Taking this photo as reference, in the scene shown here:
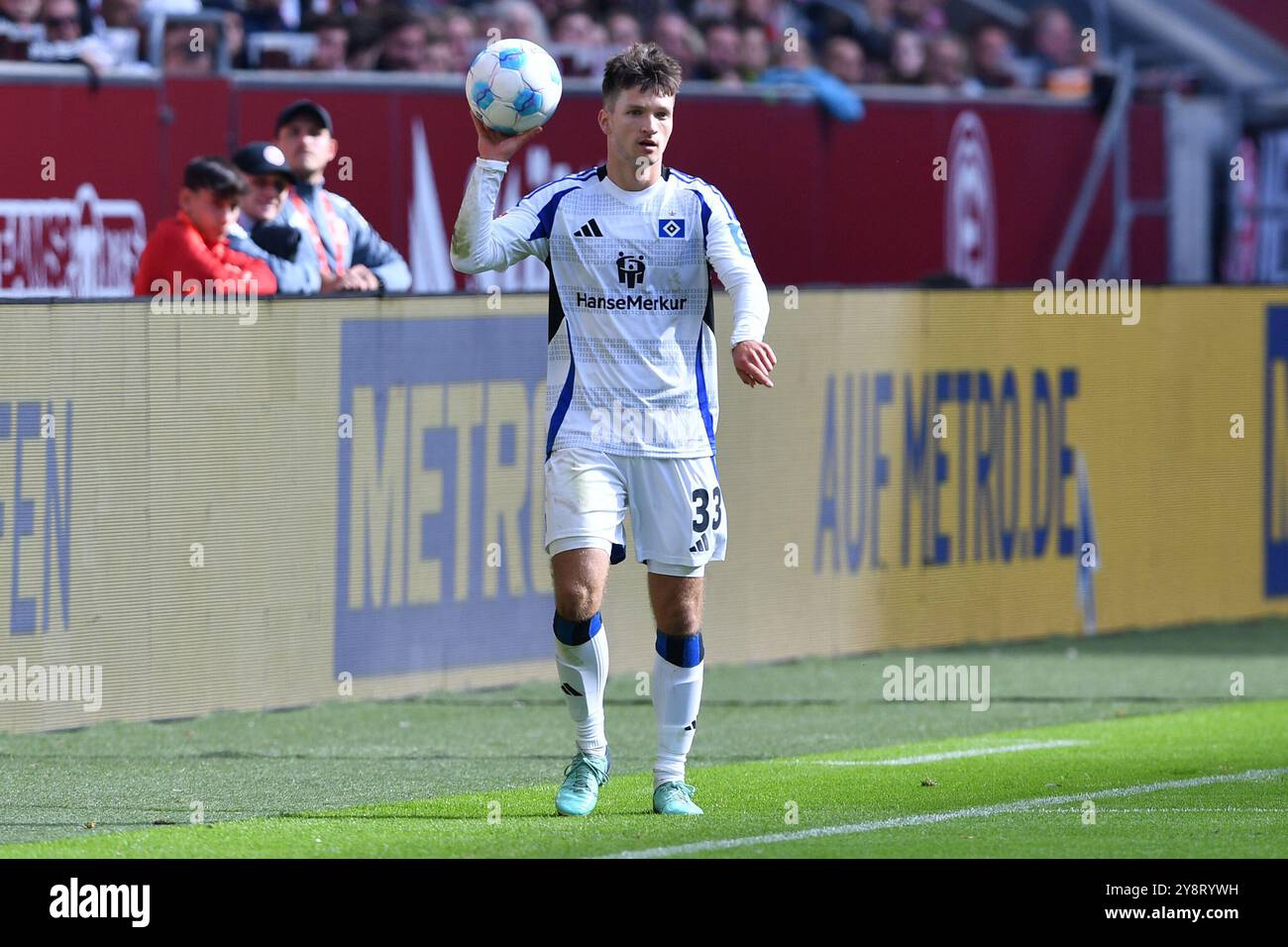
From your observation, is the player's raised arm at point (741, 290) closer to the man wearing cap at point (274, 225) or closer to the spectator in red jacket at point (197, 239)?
the spectator in red jacket at point (197, 239)

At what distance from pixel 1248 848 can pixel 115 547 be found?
5334 millimetres

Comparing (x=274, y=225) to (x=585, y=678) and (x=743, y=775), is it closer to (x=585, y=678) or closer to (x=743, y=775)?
(x=743, y=775)

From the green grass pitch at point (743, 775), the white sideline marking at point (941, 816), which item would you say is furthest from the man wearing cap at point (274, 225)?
the white sideline marking at point (941, 816)

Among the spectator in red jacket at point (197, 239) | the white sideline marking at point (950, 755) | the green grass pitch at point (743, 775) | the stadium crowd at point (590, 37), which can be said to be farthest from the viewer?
the stadium crowd at point (590, 37)

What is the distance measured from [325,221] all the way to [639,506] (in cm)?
489

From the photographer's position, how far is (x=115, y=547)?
1064cm

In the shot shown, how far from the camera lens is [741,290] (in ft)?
25.5

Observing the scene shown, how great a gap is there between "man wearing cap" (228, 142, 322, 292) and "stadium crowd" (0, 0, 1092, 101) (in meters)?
2.64

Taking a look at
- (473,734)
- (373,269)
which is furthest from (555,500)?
(373,269)

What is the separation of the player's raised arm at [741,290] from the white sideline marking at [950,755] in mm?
2340

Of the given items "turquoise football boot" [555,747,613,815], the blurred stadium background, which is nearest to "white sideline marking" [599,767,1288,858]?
"turquoise football boot" [555,747,613,815]

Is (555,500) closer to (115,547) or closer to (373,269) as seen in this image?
(115,547)

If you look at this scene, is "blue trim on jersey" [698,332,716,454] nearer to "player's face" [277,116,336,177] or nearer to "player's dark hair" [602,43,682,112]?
"player's dark hair" [602,43,682,112]

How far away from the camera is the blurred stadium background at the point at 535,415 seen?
34.8ft
